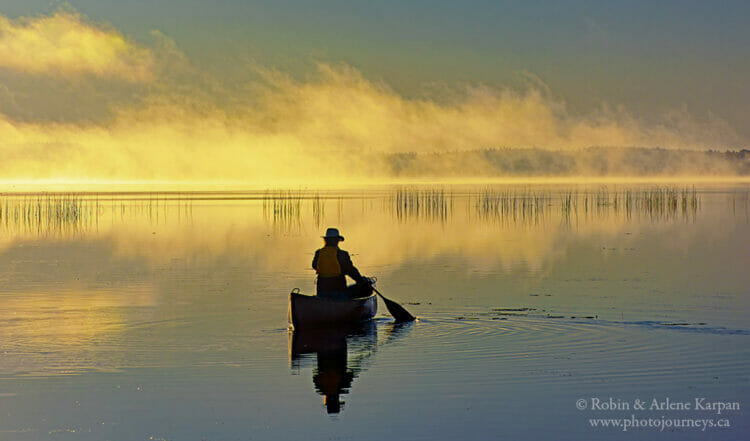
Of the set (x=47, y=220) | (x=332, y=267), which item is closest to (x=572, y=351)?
(x=332, y=267)

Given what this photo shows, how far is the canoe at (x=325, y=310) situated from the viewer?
15.8m

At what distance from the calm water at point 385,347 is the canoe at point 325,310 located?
345 mm

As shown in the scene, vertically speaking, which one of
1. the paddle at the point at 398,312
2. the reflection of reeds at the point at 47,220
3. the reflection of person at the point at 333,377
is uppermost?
the reflection of reeds at the point at 47,220

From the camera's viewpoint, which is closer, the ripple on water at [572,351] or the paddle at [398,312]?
the ripple on water at [572,351]

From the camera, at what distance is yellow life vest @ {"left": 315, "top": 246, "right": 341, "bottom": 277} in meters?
16.7

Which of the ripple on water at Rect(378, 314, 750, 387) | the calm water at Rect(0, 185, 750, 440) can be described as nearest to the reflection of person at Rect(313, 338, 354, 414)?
the calm water at Rect(0, 185, 750, 440)

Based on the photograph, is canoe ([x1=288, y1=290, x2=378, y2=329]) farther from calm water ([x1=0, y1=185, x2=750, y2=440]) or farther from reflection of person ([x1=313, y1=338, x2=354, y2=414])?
reflection of person ([x1=313, y1=338, x2=354, y2=414])

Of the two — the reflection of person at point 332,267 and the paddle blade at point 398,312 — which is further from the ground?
the reflection of person at point 332,267

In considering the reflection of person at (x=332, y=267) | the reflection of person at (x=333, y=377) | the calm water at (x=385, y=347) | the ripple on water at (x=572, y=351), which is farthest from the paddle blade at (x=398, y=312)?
the reflection of person at (x=333, y=377)

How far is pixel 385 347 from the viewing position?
14492 millimetres

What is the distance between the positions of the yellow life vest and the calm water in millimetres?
1027

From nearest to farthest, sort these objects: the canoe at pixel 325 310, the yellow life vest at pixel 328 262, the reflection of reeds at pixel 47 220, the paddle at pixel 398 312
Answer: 1. the canoe at pixel 325 310
2. the yellow life vest at pixel 328 262
3. the paddle at pixel 398 312
4. the reflection of reeds at pixel 47 220

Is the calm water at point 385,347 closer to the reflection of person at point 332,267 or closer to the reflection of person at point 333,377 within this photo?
the reflection of person at point 333,377

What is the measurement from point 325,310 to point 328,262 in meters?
0.88
